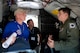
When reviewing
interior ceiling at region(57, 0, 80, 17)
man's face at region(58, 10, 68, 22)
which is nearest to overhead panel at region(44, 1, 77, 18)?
interior ceiling at region(57, 0, 80, 17)

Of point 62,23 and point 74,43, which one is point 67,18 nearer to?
point 62,23

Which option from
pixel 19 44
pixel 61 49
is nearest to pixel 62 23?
pixel 61 49

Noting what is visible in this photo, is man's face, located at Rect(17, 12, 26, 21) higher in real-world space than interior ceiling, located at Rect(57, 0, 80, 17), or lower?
lower

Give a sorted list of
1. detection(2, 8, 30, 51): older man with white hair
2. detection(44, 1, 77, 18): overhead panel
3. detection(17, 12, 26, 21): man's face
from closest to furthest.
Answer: detection(2, 8, 30, 51): older man with white hair < detection(17, 12, 26, 21): man's face < detection(44, 1, 77, 18): overhead panel

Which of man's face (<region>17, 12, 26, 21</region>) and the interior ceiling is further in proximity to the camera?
the interior ceiling

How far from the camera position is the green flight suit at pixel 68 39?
2133mm

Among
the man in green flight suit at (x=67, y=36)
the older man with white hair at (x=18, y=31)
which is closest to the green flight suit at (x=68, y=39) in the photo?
the man in green flight suit at (x=67, y=36)

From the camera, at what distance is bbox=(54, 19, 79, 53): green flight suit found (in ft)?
7.00

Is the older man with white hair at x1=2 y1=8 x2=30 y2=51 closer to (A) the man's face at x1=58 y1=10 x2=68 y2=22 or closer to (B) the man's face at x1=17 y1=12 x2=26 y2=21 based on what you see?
(B) the man's face at x1=17 y1=12 x2=26 y2=21

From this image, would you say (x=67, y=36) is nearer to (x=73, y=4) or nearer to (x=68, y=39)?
(x=68, y=39)

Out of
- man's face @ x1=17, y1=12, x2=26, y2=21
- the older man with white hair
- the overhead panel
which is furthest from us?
the overhead panel

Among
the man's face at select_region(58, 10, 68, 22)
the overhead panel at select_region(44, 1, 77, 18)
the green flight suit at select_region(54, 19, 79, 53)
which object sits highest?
the overhead panel at select_region(44, 1, 77, 18)

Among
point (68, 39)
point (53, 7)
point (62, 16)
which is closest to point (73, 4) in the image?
point (53, 7)

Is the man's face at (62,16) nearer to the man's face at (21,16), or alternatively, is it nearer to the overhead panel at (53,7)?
the overhead panel at (53,7)
